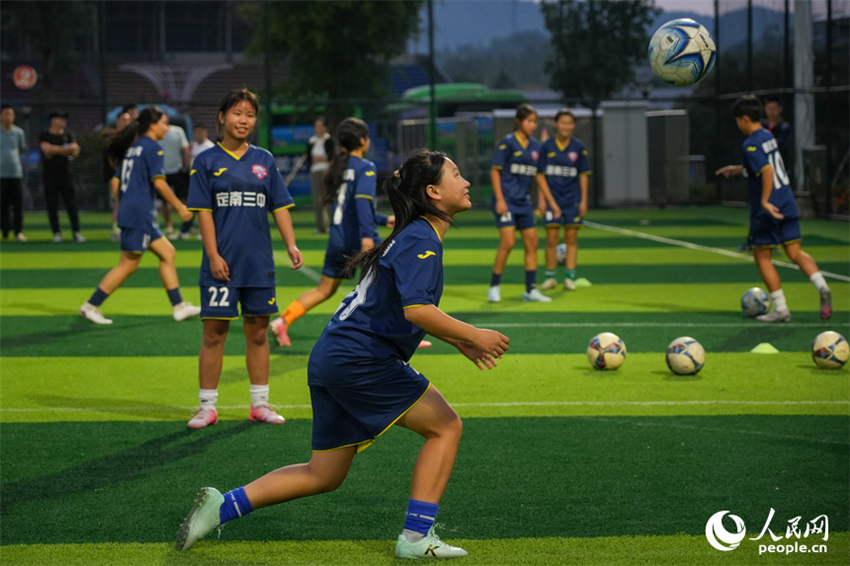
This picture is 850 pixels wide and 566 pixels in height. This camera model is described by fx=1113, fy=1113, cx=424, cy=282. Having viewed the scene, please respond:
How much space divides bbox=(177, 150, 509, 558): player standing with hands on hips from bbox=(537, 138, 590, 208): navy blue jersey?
30.5ft

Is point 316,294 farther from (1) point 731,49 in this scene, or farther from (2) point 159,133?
(1) point 731,49

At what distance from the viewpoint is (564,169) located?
45.6 ft

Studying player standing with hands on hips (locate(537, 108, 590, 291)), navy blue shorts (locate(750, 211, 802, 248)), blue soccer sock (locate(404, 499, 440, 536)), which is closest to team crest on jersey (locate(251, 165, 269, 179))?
blue soccer sock (locate(404, 499, 440, 536))

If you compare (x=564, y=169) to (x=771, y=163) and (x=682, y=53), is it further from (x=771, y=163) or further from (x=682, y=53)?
(x=682, y=53)

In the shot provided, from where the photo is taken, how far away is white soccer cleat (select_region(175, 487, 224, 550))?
473 cm

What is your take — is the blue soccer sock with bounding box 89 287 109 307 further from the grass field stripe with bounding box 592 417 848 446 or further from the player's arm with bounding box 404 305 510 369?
the player's arm with bounding box 404 305 510 369

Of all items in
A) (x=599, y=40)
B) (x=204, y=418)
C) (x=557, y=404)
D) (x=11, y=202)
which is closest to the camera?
(x=204, y=418)

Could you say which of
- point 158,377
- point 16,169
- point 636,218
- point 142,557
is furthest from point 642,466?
point 636,218

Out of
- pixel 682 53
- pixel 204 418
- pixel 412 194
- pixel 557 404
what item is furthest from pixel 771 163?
pixel 412 194

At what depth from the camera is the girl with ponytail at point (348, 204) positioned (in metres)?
9.56

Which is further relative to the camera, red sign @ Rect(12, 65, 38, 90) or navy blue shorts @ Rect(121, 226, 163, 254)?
red sign @ Rect(12, 65, 38, 90)

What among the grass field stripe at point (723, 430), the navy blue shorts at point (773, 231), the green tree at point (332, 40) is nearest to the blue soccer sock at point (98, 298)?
the grass field stripe at point (723, 430)

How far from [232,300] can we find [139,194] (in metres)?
4.22

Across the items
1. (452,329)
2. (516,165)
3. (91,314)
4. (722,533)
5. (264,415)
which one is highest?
(516,165)
